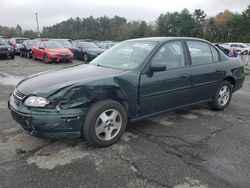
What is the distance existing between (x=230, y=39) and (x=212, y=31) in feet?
Result: 37.7

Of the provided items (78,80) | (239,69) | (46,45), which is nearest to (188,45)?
(239,69)

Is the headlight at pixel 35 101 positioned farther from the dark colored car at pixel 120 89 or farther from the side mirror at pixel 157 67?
the side mirror at pixel 157 67

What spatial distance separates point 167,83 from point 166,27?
63.7 m

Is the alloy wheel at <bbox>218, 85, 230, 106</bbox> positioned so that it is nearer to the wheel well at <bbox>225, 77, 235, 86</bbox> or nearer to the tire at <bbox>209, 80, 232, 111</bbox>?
the tire at <bbox>209, 80, 232, 111</bbox>

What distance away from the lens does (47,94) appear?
3.28 metres

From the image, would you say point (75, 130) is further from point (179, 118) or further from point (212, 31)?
point (212, 31)

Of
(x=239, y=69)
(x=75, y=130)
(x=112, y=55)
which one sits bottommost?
(x=75, y=130)

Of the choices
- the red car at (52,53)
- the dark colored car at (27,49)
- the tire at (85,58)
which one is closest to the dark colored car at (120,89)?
the red car at (52,53)

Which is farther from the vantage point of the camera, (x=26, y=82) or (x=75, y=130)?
(x=26, y=82)

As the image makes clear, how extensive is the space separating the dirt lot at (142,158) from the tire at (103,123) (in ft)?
0.49

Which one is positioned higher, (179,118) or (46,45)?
(46,45)

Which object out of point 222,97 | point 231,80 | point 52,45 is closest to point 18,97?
point 222,97

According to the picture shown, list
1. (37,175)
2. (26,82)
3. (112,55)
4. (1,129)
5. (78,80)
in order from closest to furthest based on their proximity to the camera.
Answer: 1. (37,175)
2. (78,80)
3. (26,82)
4. (1,129)
5. (112,55)

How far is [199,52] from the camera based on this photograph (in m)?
4.92
